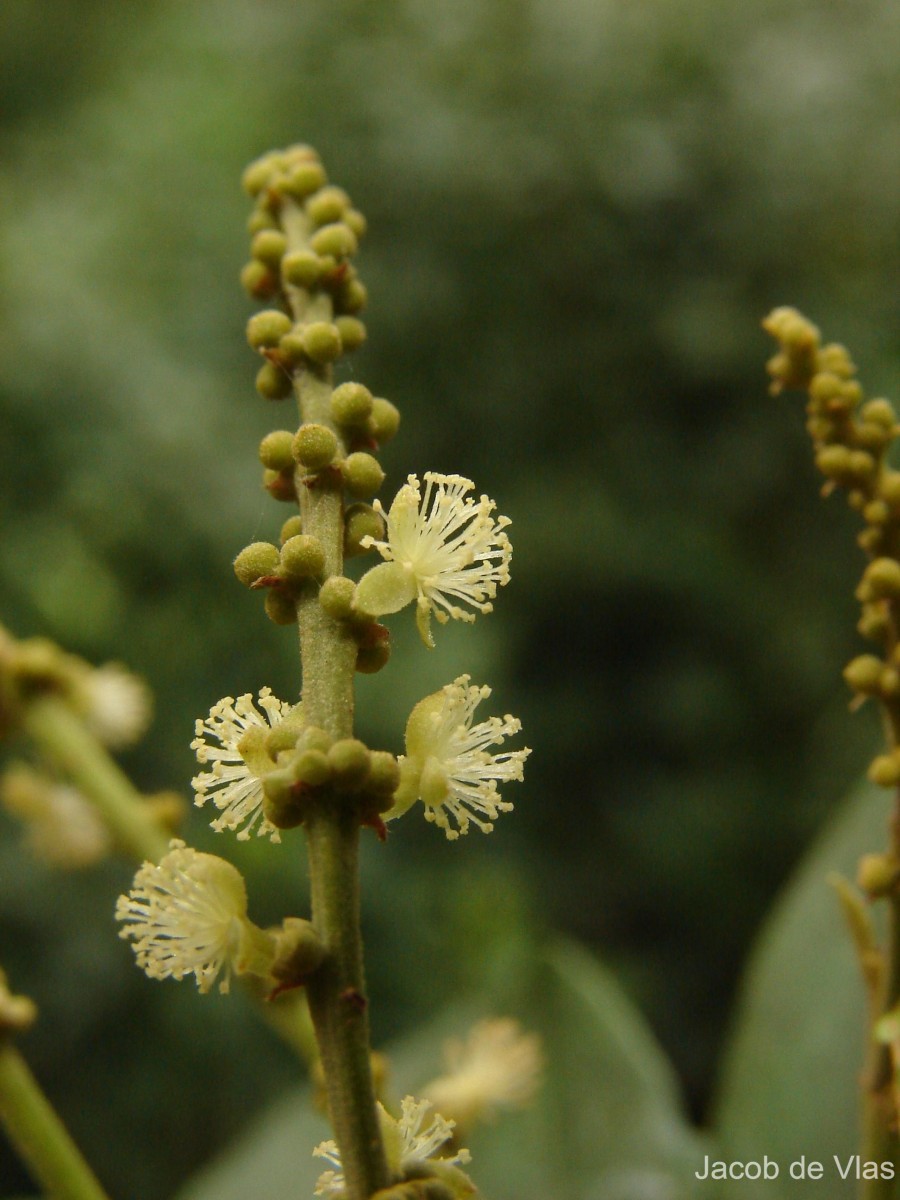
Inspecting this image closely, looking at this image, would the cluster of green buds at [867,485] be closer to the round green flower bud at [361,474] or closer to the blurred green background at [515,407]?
the round green flower bud at [361,474]

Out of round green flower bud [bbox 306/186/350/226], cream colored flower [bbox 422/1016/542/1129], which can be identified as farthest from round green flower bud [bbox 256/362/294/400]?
cream colored flower [bbox 422/1016/542/1129]

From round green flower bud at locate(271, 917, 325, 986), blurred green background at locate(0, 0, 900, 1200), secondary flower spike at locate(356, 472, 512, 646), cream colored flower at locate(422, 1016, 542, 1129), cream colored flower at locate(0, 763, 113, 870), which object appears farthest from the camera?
blurred green background at locate(0, 0, 900, 1200)

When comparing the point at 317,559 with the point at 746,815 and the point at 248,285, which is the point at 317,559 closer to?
the point at 248,285

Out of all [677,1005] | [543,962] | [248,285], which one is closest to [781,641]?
[677,1005]

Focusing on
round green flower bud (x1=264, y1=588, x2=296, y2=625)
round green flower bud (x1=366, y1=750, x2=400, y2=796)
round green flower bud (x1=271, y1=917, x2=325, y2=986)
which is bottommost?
round green flower bud (x1=271, y1=917, x2=325, y2=986)

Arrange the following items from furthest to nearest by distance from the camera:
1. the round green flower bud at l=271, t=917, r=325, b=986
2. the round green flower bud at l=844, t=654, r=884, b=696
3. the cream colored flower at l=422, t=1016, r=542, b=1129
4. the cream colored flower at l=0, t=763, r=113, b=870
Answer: the cream colored flower at l=0, t=763, r=113, b=870
the cream colored flower at l=422, t=1016, r=542, b=1129
the round green flower bud at l=844, t=654, r=884, b=696
the round green flower bud at l=271, t=917, r=325, b=986

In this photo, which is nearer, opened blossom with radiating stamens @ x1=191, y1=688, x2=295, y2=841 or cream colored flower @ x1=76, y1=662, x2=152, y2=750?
opened blossom with radiating stamens @ x1=191, y1=688, x2=295, y2=841

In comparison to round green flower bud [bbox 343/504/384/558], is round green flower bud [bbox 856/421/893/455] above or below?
above

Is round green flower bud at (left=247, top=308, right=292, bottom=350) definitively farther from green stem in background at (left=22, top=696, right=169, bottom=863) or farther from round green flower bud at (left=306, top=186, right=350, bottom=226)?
green stem in background at (left=22, top=696, right=169, bottom=863)
